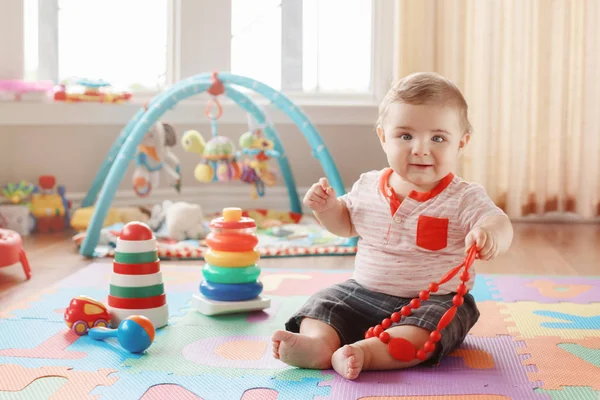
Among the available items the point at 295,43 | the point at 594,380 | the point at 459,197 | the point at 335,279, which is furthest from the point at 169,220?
the point at 594,380

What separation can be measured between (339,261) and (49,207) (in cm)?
104

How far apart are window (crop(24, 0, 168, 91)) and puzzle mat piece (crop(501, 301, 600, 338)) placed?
1785mm

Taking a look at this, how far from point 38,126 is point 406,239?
1759 millimetres

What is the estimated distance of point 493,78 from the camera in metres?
Result: 2.70

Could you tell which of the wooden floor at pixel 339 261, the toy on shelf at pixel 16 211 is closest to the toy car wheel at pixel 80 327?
the wooden floor at pixel 339 261

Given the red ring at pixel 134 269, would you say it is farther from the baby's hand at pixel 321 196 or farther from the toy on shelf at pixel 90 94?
the toy on shelf at pixel 90 94

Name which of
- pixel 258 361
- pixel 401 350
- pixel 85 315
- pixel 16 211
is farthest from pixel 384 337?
pixel 16 211

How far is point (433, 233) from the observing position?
1.26 meters

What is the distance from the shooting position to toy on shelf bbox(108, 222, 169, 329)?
52.0 inches

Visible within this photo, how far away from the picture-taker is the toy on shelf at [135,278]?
52.0 inches

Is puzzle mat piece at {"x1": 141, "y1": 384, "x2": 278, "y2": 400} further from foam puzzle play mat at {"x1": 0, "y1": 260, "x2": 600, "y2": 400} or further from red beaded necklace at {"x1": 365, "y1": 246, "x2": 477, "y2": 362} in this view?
red beaded necklace at {"x1": 365, "y1": 246, "x2": 477, "y2": 362}

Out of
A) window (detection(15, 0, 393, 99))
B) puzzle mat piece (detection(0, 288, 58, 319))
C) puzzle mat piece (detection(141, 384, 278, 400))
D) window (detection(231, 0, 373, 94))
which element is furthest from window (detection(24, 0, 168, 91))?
puzzle mat piece (detection(141, 384, 278, 400))

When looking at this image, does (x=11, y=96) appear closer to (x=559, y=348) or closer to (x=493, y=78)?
(x=493, y=78)

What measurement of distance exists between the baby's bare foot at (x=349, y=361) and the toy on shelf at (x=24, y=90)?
1844mm
